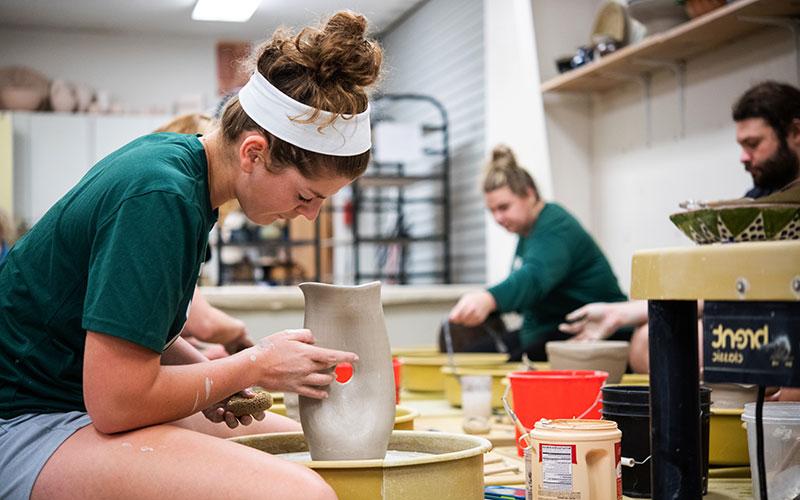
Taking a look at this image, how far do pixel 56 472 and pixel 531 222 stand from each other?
2982 millimetres

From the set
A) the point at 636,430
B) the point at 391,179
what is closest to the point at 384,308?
the point at 391,179

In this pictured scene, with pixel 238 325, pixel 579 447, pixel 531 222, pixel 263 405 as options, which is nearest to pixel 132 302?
pixel 263 405

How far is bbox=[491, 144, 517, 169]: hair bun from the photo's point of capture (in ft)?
13.5

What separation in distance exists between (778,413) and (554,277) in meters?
2.14

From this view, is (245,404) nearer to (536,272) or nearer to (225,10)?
(536,272)

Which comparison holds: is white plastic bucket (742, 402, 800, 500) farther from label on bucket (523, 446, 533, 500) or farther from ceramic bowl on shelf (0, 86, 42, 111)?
ceramic bowl on shelf (0, 86, 42, 111)

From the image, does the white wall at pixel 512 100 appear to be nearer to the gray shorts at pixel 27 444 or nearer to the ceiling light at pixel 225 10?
the ceiling light at pixel 225 10


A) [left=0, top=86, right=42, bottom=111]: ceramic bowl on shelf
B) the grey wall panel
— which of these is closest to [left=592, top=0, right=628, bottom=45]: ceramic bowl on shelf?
the grey wall panel

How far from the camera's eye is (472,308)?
344 cm

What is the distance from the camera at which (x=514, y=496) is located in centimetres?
164

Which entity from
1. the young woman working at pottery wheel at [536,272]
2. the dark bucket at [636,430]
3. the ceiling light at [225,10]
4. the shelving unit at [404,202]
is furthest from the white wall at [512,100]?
the dark bucket at [636,430]

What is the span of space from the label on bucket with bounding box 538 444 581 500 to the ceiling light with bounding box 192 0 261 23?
683 cm

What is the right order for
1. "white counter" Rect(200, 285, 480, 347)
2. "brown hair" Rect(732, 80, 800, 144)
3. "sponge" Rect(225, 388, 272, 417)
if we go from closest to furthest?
"sponge" Rect(225, 388, 272, 417) < "brown hair" Rect(732, 80, 800, 144) < "white counter" Rect(200, 285, 480, 347)

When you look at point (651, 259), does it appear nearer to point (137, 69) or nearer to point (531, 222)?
point (531, 222)
